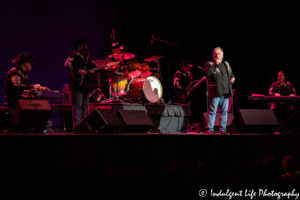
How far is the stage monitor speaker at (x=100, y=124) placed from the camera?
4.87 m

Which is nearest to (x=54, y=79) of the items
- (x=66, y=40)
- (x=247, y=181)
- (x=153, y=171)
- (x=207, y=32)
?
(x=66, y=40)

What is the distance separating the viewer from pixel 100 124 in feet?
16.2

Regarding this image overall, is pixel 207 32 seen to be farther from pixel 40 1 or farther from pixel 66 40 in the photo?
pixel 40 1

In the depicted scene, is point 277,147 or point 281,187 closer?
point 281,187

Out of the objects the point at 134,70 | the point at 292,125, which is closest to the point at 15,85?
the point at 134,70

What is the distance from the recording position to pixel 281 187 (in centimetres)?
214

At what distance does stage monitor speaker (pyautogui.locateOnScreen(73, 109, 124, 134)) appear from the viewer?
487cm

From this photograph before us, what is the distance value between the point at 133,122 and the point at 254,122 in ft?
6.51

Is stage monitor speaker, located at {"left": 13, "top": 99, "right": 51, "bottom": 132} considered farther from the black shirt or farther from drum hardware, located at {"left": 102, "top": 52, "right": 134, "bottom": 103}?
the black shirt

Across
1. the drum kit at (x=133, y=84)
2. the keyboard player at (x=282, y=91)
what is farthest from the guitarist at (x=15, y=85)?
the keyboard player at (x=282, y=91)

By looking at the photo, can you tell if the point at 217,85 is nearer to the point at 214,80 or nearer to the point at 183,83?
the point at 214,80

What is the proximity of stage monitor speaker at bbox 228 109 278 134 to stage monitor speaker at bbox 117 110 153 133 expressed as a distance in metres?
1.51

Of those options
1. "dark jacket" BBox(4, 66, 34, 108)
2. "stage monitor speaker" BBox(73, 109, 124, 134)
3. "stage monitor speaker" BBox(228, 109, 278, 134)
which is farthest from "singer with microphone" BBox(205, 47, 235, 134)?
"dark jacket" BBox(4, 66, 34, 108)

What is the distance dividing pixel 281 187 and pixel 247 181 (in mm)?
224
